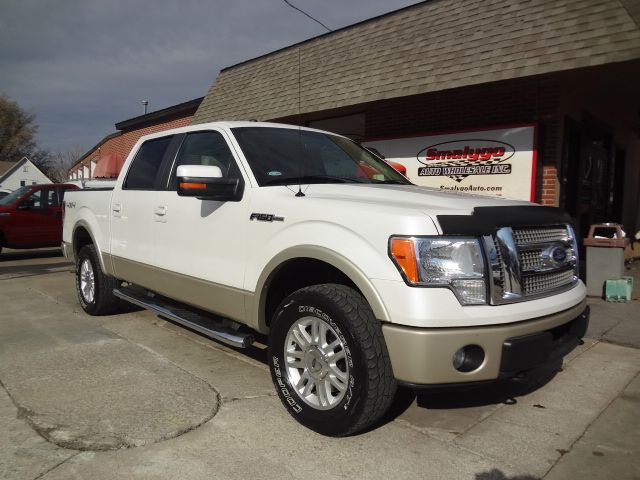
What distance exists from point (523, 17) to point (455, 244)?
18.0ft

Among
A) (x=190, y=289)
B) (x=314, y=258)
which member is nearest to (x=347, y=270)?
(x=314, y=258)

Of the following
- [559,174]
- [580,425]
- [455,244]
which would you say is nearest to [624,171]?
[559,174]

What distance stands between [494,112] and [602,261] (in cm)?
274

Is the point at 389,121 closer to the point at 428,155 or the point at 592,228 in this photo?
the point at 428,155

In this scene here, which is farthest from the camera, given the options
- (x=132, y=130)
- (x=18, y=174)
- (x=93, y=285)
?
(x=18, y=174)

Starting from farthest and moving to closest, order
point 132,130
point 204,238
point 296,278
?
point 132,130 < point 204,238 < point 296,278

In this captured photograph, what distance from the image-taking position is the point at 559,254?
326cm

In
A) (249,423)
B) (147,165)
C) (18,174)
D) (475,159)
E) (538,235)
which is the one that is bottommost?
(249,423)

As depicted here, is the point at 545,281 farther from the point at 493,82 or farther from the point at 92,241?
the point at 92,241

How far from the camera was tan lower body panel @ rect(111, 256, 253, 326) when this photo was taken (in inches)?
145

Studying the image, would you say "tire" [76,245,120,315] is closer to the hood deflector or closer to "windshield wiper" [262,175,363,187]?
"windshield wiper" [262,175,363,187]

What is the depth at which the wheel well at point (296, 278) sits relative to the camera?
10.7 feet

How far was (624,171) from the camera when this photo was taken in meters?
11.8

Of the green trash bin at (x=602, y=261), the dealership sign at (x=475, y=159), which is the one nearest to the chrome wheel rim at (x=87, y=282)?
the dealership sign at (x=475, y=159)
